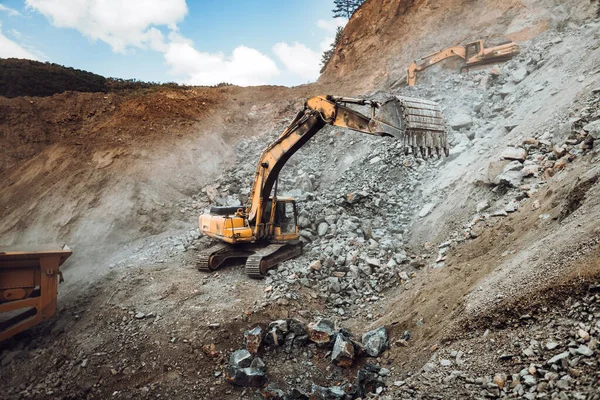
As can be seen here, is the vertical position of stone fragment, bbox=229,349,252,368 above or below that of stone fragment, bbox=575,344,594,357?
below

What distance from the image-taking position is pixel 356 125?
18.7 ft

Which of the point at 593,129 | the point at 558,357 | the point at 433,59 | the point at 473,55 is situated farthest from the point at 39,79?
the point at 558,357

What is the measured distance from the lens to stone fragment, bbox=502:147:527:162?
21.6 ft

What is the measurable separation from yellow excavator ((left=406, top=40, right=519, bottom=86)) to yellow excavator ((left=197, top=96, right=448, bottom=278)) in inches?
390

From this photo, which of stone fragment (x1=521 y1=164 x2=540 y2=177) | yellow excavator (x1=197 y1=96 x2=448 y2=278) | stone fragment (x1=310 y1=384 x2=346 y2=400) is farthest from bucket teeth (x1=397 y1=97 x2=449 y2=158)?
stone fragment (x1=310 y1=384 x2=346 y2=400)

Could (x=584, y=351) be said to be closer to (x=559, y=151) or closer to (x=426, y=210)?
(x=559, y=151)

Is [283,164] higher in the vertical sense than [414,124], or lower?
lower

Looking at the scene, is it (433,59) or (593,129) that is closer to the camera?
(593,129)

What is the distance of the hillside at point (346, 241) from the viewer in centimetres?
332

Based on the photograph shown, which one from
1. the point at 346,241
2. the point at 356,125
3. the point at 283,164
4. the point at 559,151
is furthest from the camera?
the point at 346,241

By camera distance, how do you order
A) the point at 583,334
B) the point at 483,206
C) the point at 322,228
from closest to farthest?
the point at 583,334
the point at 483,206
the point at 322,228

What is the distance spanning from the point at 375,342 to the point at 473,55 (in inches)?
519

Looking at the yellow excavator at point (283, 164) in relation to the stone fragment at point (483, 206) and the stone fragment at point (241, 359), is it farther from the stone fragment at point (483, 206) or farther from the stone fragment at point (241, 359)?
the stone fragment at point (241, 359)

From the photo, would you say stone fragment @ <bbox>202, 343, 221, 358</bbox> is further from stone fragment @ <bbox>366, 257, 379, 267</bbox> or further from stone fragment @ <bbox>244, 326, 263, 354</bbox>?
stone fragment @ <bbox>366, 257, 379, 267</bbox>
